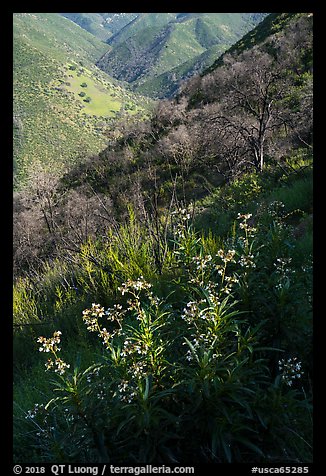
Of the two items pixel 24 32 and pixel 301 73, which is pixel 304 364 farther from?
pixel 24 32

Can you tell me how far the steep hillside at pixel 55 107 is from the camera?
62.5 m

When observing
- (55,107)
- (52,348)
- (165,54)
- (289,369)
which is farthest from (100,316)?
(165,54)

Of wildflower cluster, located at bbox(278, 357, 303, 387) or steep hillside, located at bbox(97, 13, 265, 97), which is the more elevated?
steep hillside, located at bbox(97, 13, 265, 97)

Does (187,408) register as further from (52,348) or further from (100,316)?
(52,348)

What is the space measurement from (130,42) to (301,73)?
201784 millimetres

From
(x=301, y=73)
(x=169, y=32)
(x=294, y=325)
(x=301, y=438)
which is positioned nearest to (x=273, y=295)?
(x=294, y=325)

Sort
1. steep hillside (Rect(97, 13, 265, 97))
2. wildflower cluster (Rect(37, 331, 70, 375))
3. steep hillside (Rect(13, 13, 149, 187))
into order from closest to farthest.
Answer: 1. wildflower cluster (Rect(37, 331, 70, 375))
2. steep hillside (Rect(13, 13, 149, 187))
3. steep hillside (Rect(97, 13, 265, 97))

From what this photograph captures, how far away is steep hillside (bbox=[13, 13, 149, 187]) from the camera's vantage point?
205 ft

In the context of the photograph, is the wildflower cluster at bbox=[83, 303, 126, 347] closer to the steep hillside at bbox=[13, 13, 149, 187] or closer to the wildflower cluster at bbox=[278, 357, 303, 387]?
the wildflower cluster at bbox=[278, 357, 303, 387]

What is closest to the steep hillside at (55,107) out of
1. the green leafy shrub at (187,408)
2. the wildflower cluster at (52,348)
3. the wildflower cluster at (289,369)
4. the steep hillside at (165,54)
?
the steep hillside at (165,54)

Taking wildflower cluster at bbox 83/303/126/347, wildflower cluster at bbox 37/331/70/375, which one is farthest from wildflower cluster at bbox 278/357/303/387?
wildflower cluster at bbox 37/331/70/375

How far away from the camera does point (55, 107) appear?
256 feet

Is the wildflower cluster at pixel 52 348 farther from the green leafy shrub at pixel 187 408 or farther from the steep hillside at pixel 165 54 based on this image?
the steep hillside at pixel 165 54

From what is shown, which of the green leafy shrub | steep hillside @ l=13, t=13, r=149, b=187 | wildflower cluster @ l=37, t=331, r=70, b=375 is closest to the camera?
the green leafy shrub
